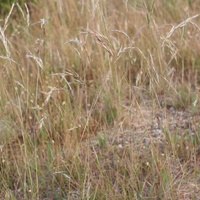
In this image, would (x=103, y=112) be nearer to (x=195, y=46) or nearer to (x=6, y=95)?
(x=6, y=95)

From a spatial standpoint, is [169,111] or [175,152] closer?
[175,152]

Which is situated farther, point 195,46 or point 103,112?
point 195,46

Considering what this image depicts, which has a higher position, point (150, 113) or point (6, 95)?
point (6, 95)

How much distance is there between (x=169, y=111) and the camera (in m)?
3.41

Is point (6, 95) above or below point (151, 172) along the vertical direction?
above

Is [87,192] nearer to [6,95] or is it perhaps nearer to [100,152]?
[100,152]

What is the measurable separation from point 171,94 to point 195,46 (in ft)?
1.85

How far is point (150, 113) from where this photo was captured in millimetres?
3359

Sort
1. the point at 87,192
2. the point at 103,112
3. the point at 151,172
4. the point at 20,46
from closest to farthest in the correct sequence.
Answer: the point at 87,192 < the point at 151,172 < the point at 103,112 < the point at 20,46

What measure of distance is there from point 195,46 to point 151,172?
4.74 ft

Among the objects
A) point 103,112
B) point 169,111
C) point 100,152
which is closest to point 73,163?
point 100,152

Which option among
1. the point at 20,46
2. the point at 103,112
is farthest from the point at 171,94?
the point at 20,46

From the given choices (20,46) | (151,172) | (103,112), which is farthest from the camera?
(20,46)

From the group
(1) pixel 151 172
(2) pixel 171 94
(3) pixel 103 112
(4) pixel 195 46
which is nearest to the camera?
A: (1) pixel 151 172
